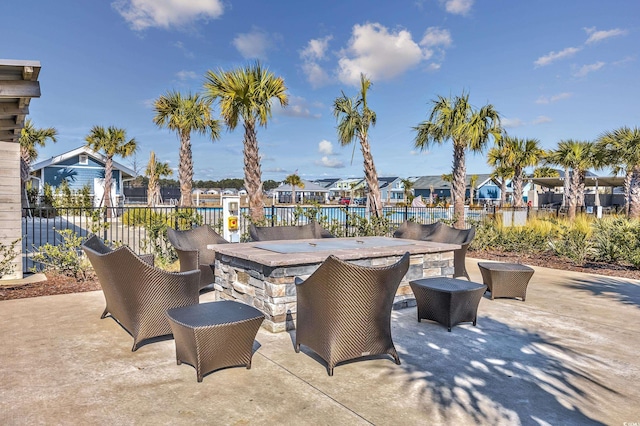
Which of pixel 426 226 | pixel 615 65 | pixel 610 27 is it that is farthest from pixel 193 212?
pixel 615 65

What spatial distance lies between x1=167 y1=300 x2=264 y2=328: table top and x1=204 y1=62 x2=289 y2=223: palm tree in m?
6.39

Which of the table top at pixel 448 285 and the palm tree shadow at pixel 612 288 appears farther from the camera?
the palm tree shadow at pixel 612 288

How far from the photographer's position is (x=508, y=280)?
17.0ft

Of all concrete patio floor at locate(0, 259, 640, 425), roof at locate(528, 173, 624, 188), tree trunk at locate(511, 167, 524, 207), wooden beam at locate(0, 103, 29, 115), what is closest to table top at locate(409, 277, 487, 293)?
concrete patio floor at locate(0, 259, 640, 425)

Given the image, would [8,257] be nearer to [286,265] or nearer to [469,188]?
[286,265]

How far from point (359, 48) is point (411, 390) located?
13.4 metres

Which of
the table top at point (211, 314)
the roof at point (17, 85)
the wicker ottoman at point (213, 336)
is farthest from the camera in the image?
the roof at point (17, 85)

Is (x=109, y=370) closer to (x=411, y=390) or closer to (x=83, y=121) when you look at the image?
(x=411, y=390)

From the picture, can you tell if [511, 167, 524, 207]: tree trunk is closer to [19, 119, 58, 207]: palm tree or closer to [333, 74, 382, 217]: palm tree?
[333, 74, 382, 217]: palm tree

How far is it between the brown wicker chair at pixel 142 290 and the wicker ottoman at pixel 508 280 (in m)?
3.84

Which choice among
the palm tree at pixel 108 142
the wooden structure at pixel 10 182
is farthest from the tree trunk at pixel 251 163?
the palm tree at pixel 108 142

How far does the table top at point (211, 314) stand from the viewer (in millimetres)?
2879

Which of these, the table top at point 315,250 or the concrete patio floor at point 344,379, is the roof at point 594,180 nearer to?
the table top at point 315,250

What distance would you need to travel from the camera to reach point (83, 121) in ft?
72.6
